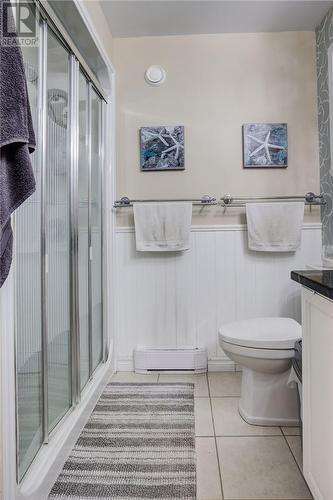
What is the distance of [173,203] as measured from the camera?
7.35 feet

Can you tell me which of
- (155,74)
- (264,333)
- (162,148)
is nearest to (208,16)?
(155,74)

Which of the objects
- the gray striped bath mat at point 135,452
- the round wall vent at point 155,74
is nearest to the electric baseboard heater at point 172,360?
the gray striped bath mat at point 135,452

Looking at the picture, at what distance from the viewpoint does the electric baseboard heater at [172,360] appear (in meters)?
2.31

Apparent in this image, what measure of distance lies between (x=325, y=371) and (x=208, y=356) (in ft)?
4.89

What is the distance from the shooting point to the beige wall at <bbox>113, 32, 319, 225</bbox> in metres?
2.36

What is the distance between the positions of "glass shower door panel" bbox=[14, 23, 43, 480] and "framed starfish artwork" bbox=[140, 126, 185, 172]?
1124 millimetres

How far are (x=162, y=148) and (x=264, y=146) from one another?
703 mm

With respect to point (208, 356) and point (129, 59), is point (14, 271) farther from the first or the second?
point (129, 59)

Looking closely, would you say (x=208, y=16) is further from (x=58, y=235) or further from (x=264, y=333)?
(x=264, y=333)

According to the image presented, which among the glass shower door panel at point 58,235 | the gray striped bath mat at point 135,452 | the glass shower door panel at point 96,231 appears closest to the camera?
the gray striped bath mat at point 135,452

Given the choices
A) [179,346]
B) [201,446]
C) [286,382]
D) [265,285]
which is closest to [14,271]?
[201,446]

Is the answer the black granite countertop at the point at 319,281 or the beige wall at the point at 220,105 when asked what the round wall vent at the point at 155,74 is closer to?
the beige wall at the point at 220,105

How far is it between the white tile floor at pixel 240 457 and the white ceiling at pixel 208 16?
2361mm

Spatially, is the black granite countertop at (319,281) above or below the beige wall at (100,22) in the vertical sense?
below
